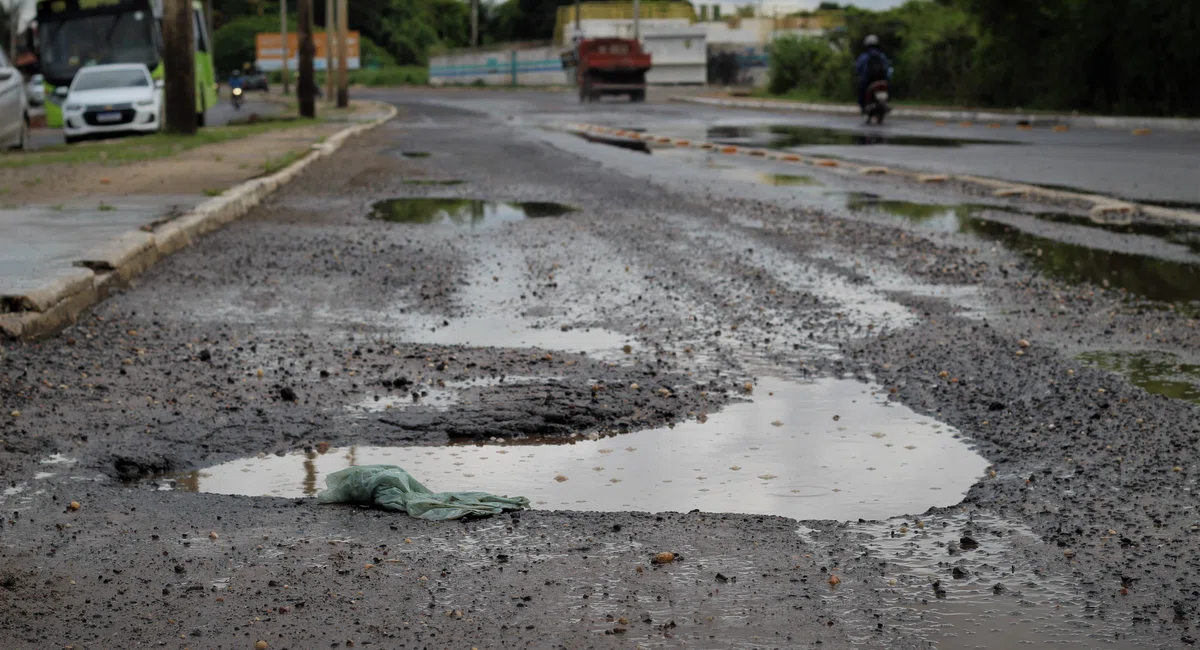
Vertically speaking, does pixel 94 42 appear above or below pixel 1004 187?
above

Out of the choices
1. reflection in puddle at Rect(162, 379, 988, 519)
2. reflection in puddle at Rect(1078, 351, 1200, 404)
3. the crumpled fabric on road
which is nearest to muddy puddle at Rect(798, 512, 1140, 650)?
reflection in puddle at Rect(162, 379, 988, 519)

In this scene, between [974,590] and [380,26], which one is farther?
[380,26]

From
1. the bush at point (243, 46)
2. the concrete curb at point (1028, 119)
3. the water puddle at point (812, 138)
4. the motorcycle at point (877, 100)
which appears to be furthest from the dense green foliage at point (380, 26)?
the water puddle at point (812, 138)

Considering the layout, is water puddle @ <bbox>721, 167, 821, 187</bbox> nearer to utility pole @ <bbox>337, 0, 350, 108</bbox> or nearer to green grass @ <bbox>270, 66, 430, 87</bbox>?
utility pole @ <bbox>337, 0, 350, 108</bbox>

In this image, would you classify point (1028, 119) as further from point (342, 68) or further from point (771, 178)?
point (342, 68)

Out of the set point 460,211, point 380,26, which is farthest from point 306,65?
point 380,26

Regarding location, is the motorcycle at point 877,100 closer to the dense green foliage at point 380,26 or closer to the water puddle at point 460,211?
the water puddle at point 460,211

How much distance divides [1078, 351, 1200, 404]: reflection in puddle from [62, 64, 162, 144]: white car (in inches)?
919

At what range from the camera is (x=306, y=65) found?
3403cm

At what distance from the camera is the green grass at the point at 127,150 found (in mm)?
17094

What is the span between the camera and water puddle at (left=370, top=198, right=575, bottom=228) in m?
11.3

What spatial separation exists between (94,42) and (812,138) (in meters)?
17.1

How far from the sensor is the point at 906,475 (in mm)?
4371

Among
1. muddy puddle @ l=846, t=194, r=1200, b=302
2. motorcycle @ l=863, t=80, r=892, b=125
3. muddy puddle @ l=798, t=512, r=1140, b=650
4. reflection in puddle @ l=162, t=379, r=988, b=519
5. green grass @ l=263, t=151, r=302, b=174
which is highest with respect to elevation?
motorcycle @ l=863, t=80, r=892, b=125
